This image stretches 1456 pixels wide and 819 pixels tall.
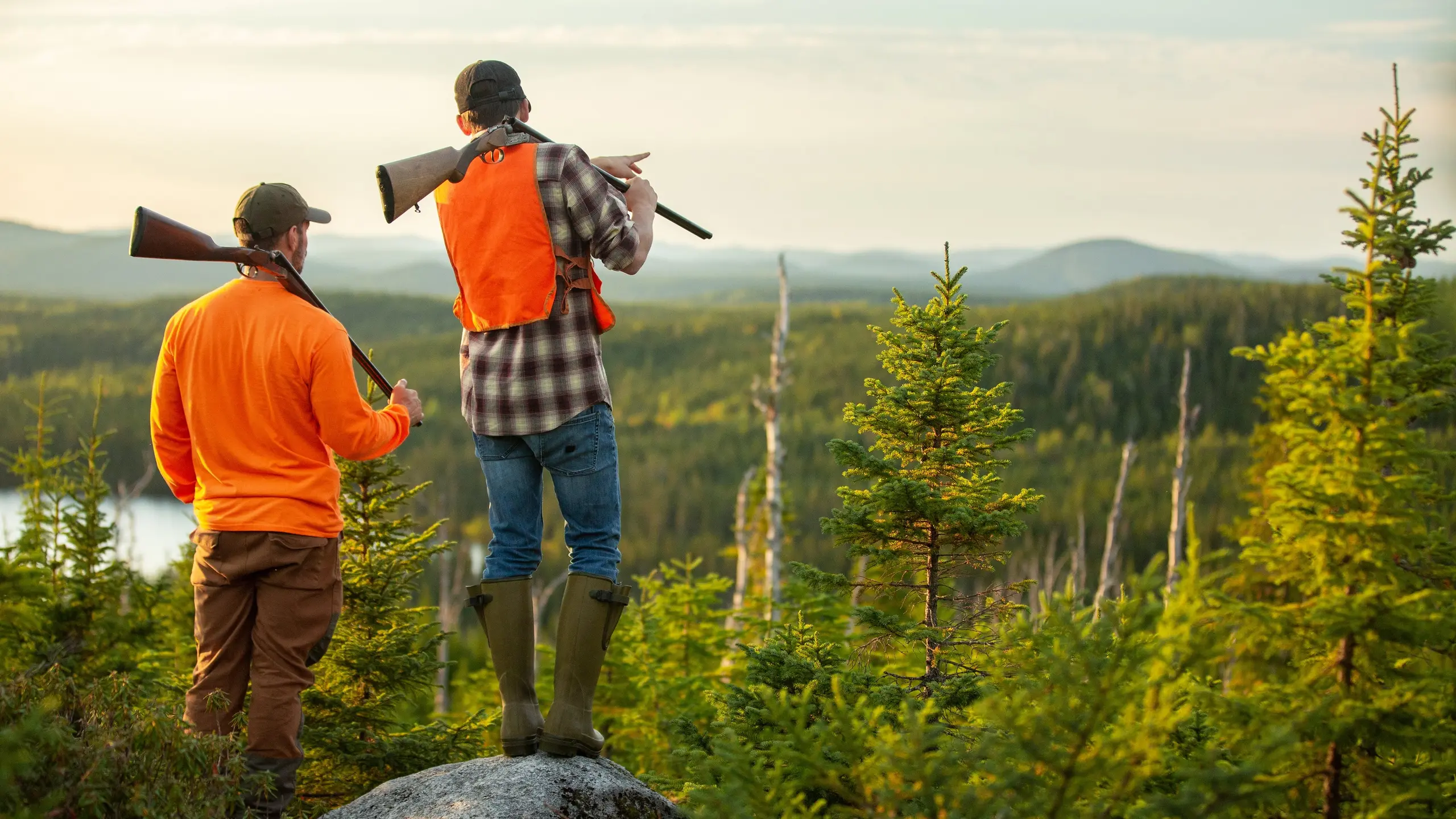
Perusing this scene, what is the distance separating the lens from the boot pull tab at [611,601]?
16.7 ft

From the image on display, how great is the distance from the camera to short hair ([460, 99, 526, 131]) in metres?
4.96

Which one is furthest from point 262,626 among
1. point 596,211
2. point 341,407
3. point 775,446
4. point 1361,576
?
point 775,446

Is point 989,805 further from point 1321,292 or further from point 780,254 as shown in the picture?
point 1321,292

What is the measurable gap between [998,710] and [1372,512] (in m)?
1.37

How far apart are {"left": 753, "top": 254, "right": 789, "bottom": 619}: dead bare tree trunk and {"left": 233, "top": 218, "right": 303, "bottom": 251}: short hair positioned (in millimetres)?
16610

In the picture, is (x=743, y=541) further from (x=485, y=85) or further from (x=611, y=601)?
(x=485, y=85)

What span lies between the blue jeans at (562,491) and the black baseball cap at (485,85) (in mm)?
1357

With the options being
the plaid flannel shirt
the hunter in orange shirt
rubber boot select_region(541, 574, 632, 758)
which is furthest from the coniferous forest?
the plaid flannel shirt

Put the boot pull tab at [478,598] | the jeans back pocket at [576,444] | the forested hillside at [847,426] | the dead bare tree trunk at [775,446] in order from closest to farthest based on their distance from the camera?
the jeans back pocket at [576,444], the boot pull tab at [478,598], the dead bare tree trunk at [775,446], the forested hillside at [847,426]

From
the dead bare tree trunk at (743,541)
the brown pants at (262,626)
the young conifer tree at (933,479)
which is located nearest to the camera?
the brown pants at (262,626)

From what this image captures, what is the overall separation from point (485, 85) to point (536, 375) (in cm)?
122

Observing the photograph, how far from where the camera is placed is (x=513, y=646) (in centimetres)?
523

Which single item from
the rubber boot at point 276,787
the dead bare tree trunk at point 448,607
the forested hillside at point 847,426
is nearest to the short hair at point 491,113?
the rubber boot at point 276,787

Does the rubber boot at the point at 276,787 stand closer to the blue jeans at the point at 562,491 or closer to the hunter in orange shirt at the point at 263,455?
the hunter in orange shirt at the point at 263,455
